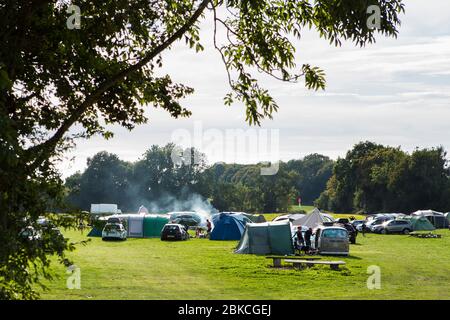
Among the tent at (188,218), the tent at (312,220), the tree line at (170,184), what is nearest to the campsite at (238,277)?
the tent at (312,220)

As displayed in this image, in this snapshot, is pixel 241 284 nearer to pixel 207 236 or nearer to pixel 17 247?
pixel 17 247

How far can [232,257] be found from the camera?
3062 cm

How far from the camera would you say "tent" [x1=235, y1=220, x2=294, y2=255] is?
32594 millimetres

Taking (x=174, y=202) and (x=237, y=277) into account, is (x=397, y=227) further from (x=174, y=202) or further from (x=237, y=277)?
(x=174, y=202)

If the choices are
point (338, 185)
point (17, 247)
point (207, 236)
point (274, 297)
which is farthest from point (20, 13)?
point (338, 185)

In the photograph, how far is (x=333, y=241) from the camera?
32.1 meters

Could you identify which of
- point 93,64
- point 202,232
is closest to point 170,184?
point 202,232

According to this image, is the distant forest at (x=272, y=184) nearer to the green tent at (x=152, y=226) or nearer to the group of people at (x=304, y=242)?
the green tent at (x=152, y=226)

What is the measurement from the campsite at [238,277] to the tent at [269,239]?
544 millimetres

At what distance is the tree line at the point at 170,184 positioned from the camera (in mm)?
103562

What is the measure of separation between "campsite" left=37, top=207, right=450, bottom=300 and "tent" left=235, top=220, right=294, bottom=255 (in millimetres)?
544

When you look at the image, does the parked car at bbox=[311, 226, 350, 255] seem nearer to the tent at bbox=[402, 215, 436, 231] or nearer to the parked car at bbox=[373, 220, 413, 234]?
the parked car at bbox=[373, 220, 413, 234]

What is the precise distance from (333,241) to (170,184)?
8358 cm

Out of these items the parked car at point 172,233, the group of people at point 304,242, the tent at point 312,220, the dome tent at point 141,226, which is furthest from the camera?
the dome tent at point 141,226
